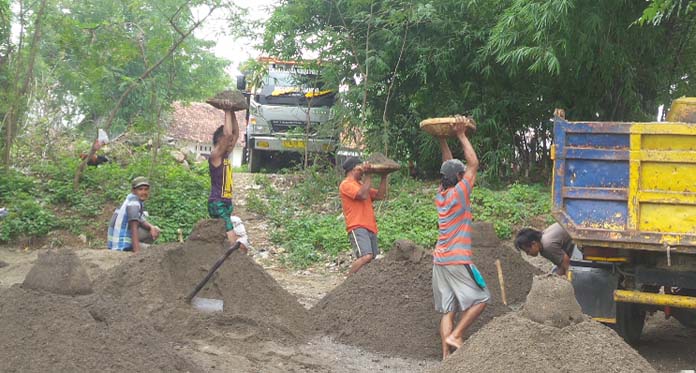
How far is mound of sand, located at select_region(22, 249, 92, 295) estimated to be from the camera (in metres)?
5.44

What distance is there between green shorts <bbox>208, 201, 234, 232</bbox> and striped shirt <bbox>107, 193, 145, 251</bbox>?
99 centimetres

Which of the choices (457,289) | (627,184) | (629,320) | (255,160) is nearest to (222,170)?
(457,289)

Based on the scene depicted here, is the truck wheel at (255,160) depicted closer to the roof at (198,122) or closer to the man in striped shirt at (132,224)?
the man in striped shirt at (132,224)

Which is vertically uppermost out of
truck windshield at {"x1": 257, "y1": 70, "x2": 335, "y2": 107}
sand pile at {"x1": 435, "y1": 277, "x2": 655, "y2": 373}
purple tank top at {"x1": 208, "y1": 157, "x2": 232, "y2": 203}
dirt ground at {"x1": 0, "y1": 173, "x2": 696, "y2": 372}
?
truck windshield at {"x1": 257, "y1": 70, "x2": 335, "y2": 107}

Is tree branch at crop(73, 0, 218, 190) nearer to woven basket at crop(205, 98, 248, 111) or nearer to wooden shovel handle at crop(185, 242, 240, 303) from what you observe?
woven basket at crop(205, 98, 248, 111)

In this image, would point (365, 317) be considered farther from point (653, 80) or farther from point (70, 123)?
point (70, 123)

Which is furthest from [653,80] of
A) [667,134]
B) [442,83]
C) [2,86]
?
[2,86]

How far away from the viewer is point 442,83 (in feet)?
50.4

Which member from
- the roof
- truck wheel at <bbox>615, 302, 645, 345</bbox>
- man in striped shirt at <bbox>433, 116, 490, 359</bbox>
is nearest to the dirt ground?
truck wheel at <bbox>615, 302, 645, 345</bbox>

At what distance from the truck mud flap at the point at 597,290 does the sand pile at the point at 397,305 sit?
859 millimetres

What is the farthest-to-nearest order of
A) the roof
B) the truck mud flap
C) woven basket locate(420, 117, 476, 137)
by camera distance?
the roof → the truck mud flap → woven basket locate(420, 117, 476, 137)

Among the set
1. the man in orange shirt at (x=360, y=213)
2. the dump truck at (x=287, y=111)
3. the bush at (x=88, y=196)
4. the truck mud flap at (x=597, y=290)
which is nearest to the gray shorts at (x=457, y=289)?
the truck mud flap at (x=597, y=290)

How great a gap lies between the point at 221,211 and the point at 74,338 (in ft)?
12.0

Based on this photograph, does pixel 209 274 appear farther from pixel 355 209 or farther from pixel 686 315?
pixel 686 315
